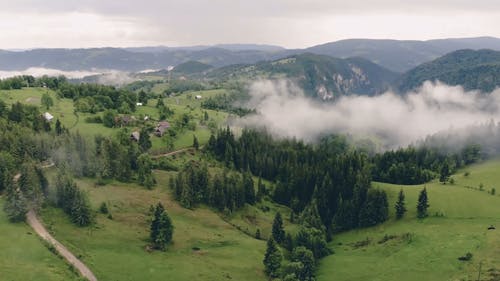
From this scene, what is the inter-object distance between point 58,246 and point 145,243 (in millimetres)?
23973

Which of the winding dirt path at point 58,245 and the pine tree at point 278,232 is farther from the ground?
the winding dirt path at point 58,245

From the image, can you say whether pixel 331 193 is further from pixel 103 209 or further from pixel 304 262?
pixel 103 209

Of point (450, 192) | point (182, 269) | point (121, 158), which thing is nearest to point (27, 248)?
point (182, 269)

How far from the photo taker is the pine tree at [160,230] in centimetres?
11450

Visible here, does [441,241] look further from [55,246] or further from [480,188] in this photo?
[55,246]

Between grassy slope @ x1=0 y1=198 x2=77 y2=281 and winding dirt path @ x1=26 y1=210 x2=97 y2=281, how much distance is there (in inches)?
99.3

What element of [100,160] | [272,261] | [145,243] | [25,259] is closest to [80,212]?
[145,243]

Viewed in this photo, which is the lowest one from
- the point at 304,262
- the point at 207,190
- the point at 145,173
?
the point at 304,262

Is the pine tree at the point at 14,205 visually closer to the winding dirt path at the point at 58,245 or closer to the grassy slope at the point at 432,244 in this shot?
the winding dirt path at the point at 58,245

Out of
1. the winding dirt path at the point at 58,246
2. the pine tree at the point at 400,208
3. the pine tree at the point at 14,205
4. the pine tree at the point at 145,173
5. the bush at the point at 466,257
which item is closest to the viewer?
the winding dirt path at the point at 58,246

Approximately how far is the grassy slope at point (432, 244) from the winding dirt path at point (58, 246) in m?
65.5

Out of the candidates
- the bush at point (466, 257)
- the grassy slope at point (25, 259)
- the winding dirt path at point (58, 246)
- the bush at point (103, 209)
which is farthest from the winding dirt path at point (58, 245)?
the bush at point (466, 257)

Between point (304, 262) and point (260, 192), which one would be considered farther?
point (260, 192)

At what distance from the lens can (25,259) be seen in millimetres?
88062
